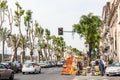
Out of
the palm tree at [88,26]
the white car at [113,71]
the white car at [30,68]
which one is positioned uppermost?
the palm tree at [88,26]

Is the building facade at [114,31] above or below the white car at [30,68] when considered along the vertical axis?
above

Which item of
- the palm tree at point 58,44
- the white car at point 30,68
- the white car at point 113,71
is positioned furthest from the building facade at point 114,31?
the palm tree at point 58,44

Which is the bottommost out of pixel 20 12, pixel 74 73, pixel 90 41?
pixel 74 73

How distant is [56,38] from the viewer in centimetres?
13088

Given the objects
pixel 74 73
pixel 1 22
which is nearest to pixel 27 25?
pixel 1 22

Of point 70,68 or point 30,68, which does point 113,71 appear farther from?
point 30,68

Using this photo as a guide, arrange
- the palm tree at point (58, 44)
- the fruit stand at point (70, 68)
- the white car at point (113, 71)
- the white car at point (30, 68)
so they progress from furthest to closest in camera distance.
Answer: the palm tree at point (58, 44), the white car at point (30, 68), the fruit stand at point (70, 68), the white car at point (113, 71)

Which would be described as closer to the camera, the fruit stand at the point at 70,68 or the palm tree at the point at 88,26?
the fruit stand at the point at 70,68

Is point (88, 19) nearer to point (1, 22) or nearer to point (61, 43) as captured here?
point (1, 22)

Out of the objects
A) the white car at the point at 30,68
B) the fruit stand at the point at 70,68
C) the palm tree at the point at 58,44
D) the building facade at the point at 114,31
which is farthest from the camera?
the palm tree at the point at 58,44

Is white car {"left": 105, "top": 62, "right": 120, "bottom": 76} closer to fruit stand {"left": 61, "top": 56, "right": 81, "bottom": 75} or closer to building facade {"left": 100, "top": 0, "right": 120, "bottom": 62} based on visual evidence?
fruit stand {"left": 61, "top": 56, "right": 81, "bottom": 75}

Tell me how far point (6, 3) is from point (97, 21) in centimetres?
→ 1634

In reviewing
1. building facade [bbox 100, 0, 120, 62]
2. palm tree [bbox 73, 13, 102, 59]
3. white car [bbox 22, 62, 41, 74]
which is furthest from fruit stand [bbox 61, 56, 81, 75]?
building facade [bbox 100, 0, 120, 62]

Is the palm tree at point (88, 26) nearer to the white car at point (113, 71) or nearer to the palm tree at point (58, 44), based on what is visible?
the white car at point (113, 71)
